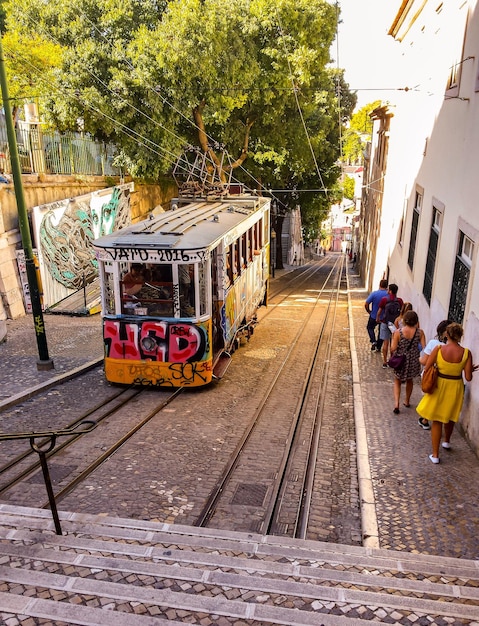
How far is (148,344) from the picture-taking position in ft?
28.8

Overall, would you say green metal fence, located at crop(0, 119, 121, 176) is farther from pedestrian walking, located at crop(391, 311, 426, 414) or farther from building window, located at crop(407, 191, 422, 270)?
pedestrian walking, located at crop(391, 311, 426, 414)

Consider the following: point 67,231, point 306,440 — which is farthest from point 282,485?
point 67,231

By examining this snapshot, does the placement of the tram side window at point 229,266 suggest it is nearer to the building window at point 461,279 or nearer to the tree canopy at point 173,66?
the building window at point 461,279

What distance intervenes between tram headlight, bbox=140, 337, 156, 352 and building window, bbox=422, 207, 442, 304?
5.51 meters

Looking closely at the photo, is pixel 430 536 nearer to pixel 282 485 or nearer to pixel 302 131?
pixel 282 485

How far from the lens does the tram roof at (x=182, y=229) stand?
27.6ft

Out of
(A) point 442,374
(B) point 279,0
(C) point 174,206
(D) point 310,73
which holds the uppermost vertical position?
(B) point 279,0

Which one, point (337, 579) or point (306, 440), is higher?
point (337, 579)

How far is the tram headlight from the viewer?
8.76m

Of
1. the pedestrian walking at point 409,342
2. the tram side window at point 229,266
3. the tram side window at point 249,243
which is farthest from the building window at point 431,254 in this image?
the tram side window at point 249,243

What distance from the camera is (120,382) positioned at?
29.8 ft

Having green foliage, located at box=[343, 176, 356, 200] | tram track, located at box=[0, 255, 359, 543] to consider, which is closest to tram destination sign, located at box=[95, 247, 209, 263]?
tram track, located at box=[0, 255, 359, 543]

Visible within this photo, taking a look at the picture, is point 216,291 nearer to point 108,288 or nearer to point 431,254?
point 108,288

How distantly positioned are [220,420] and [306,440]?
1393 mm
